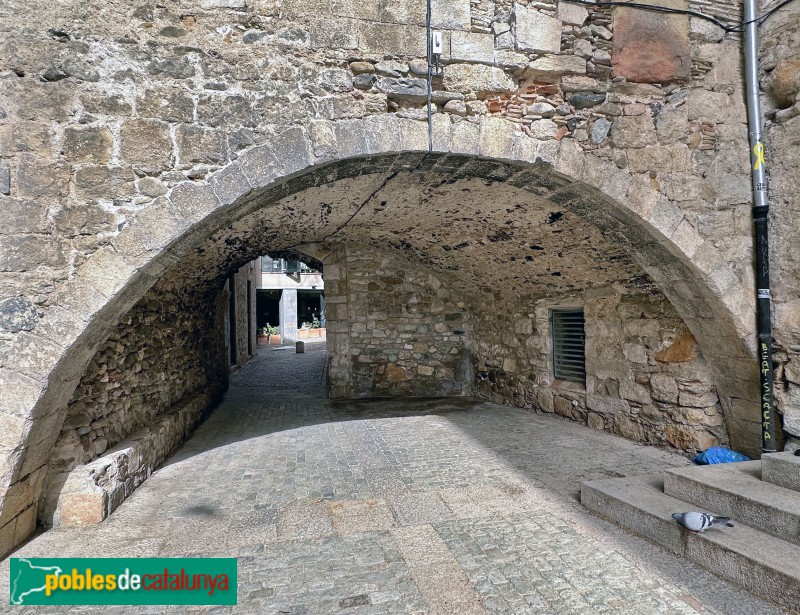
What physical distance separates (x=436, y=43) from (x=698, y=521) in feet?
10.6

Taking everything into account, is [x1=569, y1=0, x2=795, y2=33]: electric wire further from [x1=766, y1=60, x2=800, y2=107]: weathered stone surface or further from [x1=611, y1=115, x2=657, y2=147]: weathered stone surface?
[x1=611, y1=115, x2=657, y2=147]: weathered stone surface

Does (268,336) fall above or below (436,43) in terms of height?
below

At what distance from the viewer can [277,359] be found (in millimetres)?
14648

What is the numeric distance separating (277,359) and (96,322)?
12.0 metres

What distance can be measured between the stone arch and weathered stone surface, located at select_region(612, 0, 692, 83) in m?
0.80

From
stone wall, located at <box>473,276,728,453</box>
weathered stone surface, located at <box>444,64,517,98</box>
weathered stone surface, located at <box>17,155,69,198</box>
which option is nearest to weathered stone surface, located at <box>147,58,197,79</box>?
weathered stone surface, located at <box>17,155,69,198</box>

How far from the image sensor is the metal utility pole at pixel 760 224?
3.60 metres

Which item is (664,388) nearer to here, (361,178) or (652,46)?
(652,46)

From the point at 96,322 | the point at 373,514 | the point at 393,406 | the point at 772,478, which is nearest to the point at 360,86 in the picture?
the point at 96,322

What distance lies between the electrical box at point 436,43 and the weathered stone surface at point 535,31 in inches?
22.8

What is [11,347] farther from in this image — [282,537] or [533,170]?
[533,170]

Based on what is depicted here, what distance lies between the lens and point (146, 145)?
9.73 ft

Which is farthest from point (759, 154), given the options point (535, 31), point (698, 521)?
point (698, 521)

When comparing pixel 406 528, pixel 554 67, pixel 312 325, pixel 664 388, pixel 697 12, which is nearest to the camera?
pixel 406 528
